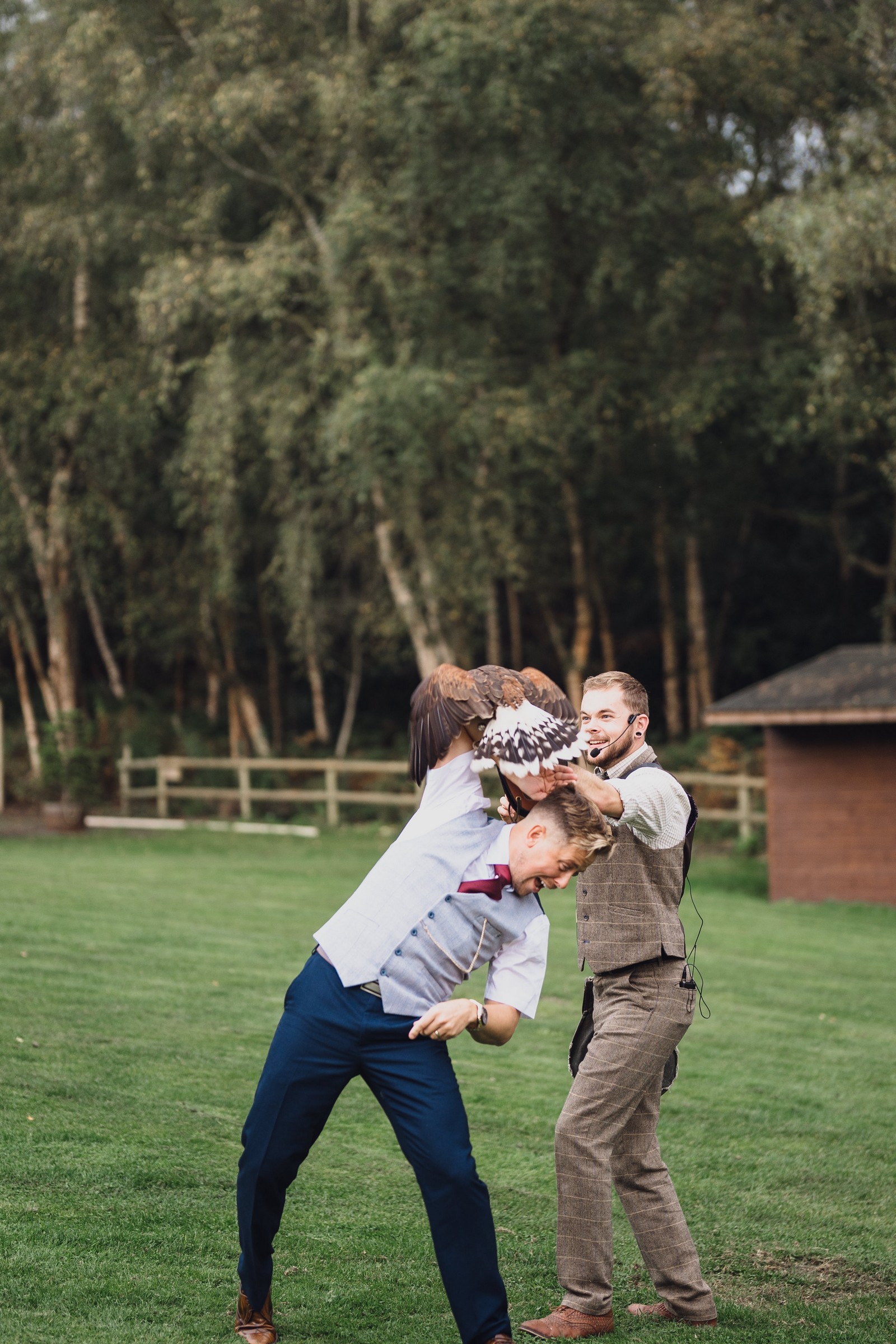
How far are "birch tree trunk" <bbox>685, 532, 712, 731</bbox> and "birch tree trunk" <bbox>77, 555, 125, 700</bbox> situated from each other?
11822 millimetres

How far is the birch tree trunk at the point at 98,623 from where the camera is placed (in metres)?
25.9

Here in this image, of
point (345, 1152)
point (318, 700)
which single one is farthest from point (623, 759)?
point (318, 700)

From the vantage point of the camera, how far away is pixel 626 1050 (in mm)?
3740

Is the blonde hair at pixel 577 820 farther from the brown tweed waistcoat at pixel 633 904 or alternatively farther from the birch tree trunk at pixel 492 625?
the birch tree trunk at pixel 492 625

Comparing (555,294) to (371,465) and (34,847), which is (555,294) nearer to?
(371,465)

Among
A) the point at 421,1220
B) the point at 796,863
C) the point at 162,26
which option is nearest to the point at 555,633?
the point at 796,863

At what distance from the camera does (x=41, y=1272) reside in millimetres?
3994

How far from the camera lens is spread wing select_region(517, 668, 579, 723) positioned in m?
3.32

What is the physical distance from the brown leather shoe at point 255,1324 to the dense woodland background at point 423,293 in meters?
15.4

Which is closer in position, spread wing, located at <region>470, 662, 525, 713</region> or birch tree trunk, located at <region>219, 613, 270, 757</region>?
spread wing, located at <region>470, 662, 525, 713</region>

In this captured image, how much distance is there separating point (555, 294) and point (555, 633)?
769 centimetres

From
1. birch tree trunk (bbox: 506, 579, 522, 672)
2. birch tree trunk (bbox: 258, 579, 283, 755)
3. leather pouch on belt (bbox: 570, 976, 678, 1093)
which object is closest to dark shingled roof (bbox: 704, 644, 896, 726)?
birch tree trunk (bbox: 506, 579, 522, 672)

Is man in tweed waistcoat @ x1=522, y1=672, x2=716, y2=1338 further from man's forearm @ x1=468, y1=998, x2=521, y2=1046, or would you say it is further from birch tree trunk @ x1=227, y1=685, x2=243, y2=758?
birch tree trunk @ x1=227, y1=685, x2=243, y2=758

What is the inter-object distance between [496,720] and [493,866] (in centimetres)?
36
